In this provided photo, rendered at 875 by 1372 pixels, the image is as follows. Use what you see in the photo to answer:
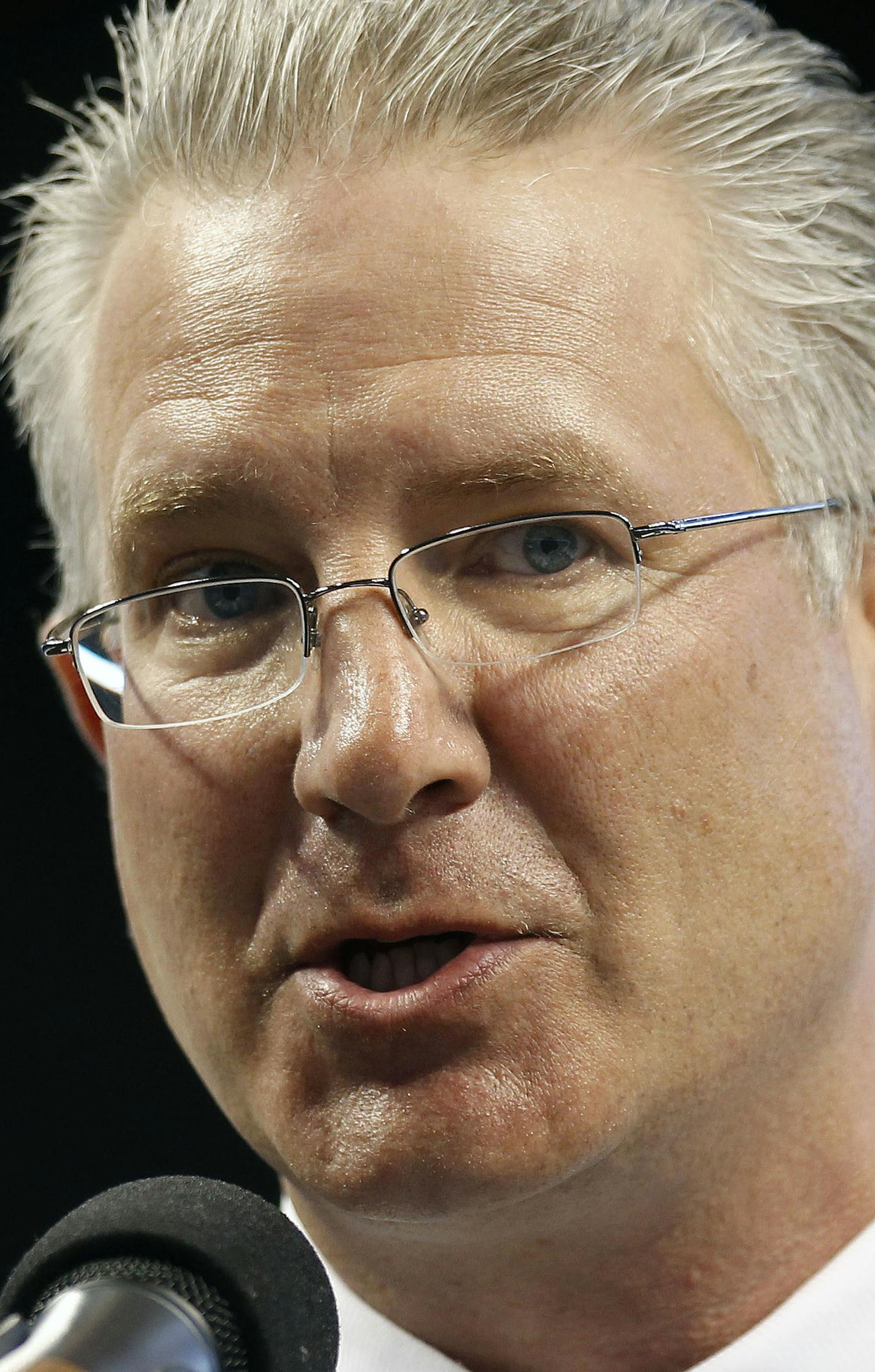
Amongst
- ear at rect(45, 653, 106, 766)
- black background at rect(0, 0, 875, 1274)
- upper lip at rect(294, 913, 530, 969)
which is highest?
upper lip at rect(294, 913, 530, 969)

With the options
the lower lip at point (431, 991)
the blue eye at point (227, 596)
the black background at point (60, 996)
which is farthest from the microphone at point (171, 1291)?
the black background at point (60, 996)

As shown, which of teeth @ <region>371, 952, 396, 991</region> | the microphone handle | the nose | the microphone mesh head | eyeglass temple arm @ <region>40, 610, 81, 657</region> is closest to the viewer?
the microphone handle

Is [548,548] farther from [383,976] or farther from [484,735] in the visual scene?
[383,976]

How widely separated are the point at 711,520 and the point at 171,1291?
943mm

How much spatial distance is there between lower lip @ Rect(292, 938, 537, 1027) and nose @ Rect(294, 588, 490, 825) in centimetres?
14

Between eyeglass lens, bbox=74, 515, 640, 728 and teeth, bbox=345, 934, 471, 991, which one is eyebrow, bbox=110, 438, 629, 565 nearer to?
eyeglass lens, bbox=74, 515, 640, 728

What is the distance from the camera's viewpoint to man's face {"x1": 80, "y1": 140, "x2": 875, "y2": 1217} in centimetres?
151

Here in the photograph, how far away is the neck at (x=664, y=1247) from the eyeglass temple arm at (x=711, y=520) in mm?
577

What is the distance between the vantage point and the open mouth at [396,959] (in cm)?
155

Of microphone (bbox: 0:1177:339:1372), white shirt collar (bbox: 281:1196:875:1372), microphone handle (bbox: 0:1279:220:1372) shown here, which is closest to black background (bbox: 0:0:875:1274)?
white shirt collar (bbox: 281:1196:875:1372)

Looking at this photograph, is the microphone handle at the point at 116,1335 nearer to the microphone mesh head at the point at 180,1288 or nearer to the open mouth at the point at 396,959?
the microphone mesh head at the point at 180,1288

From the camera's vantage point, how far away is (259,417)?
1646mm

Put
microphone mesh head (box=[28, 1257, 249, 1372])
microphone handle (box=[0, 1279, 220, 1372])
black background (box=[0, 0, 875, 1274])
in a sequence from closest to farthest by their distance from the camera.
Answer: microphone handle (box=[0, 1279, 220, 1372]) → microphone mesh head (box=[28, 1257, 249, 1372]) → black background (box=[0, 0, 875, 1274])

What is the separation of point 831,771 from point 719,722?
15 centimetres
